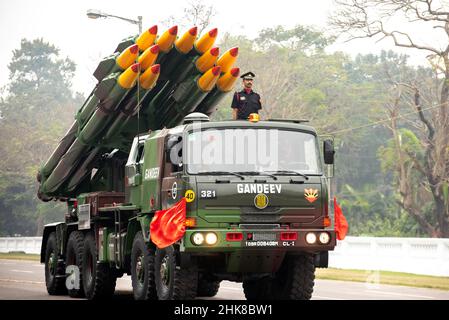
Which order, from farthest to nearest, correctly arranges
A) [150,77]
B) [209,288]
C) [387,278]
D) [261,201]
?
[387,278] → [209,288] → [150,77] → [261,201]

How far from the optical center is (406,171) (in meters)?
49.2

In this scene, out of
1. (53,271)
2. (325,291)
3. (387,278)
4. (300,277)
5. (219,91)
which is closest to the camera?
(300,277)

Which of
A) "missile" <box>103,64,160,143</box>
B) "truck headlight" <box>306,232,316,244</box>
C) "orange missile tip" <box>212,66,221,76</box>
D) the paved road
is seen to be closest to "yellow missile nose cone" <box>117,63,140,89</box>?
Result: "missile" <box>103,64,160,143</box>

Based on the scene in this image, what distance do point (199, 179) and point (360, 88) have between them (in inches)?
2998

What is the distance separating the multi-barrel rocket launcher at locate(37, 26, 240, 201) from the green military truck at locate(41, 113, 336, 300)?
2238mm

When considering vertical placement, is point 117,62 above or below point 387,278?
above

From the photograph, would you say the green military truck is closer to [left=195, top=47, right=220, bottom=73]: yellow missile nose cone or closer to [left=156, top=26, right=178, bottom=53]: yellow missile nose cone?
[left=156, top=26, right=178, bottom=53]: yellow missile nose cone

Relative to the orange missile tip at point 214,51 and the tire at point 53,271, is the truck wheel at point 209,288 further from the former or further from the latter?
the orange missile tip at point 214,51

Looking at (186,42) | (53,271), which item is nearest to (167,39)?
(186,42)

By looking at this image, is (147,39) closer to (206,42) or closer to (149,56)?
(149,56)

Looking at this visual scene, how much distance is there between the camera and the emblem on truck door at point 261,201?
51.8ft

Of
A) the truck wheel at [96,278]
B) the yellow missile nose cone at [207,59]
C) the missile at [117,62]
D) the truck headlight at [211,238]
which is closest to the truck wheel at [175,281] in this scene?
the truck headlight at [211,238]

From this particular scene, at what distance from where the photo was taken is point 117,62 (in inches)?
776

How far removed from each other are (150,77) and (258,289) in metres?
4.33
